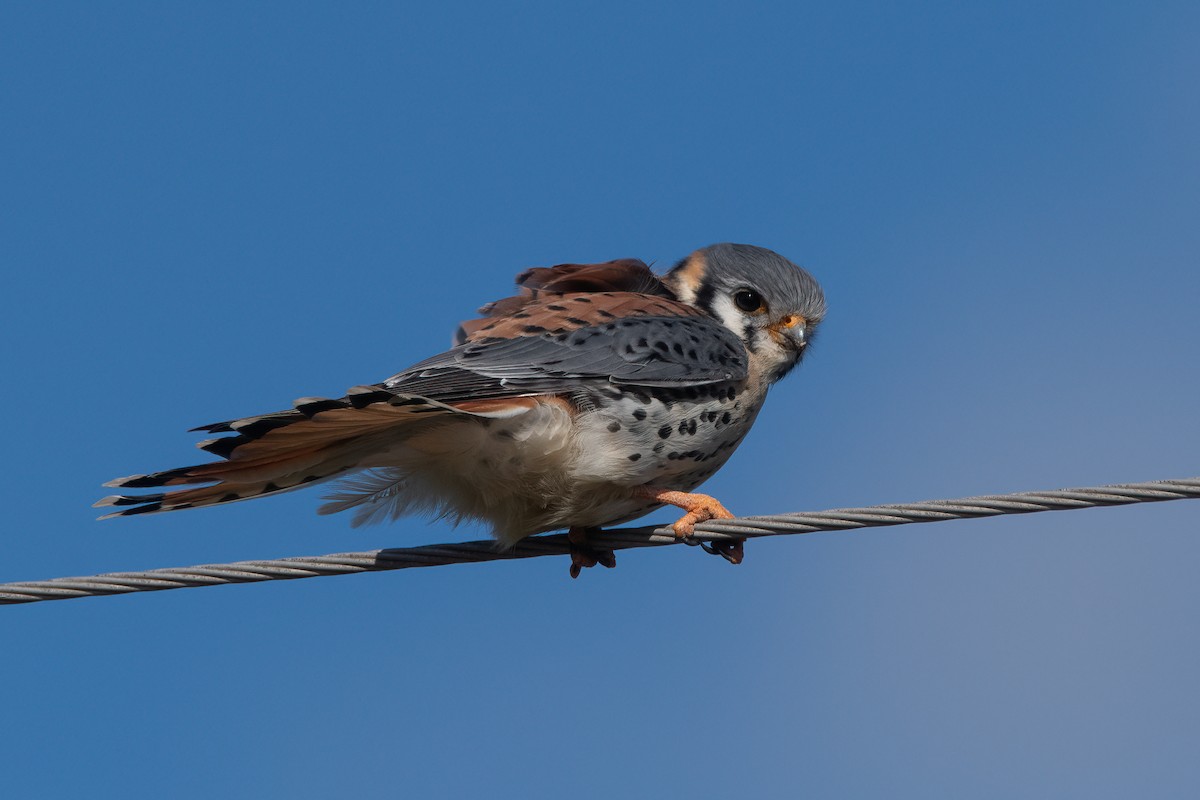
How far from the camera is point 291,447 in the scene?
4527 mm

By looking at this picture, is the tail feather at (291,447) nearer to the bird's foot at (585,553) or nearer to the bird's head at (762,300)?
the bird's foot at (585,553)

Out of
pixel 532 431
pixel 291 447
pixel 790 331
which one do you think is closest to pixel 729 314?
pixel 790 331

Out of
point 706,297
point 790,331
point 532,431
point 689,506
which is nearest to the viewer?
point 532,431

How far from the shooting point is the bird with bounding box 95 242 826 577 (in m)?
4.55

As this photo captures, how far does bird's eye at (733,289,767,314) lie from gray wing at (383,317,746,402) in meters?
0.49

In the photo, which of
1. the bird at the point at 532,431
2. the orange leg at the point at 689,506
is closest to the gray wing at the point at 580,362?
the bird at the point at 532,431

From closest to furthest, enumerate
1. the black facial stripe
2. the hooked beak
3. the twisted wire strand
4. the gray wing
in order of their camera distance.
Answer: the twisted wire strand
the gray wing
the hooked beak
the black facial stripe

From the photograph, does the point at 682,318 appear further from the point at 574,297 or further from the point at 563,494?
the point at 563,494

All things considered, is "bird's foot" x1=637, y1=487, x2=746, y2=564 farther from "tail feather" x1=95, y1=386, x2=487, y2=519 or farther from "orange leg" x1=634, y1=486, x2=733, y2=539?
"tail feather" x1=95, y1=386, x2=487, y2=519

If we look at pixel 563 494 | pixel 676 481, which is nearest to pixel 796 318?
pixel 676 481

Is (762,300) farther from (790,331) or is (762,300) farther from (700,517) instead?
(700,517)

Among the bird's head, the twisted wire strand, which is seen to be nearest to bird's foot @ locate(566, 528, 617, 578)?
the twisted wire strand

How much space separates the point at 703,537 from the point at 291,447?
1268mm

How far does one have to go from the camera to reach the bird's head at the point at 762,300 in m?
5.86
